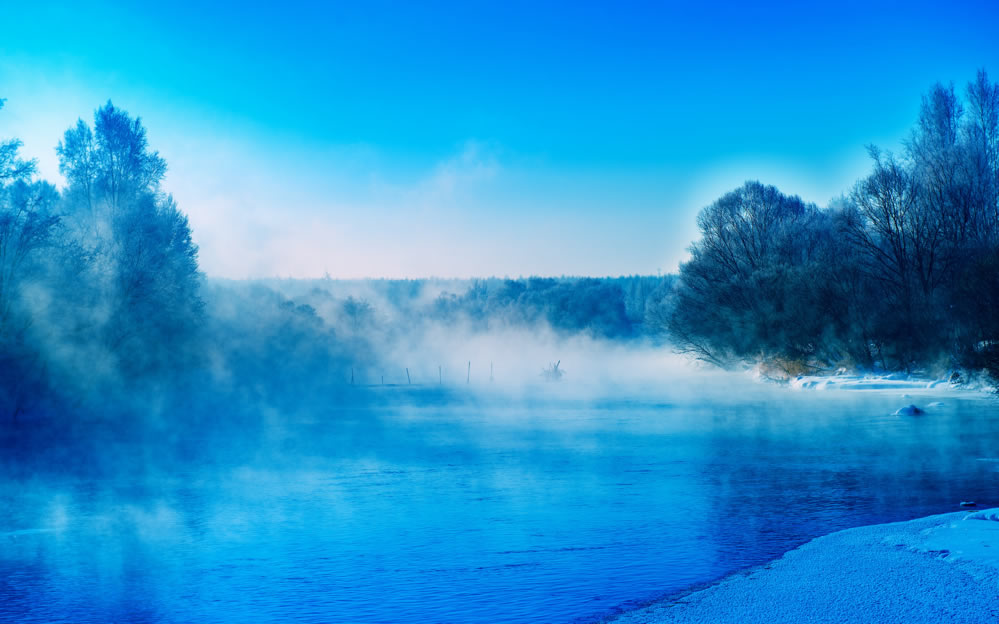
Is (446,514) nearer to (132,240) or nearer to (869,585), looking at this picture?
(869,585)

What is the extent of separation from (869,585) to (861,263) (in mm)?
37909

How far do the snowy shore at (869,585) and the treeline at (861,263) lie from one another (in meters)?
26.4

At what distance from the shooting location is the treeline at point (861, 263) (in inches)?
1550

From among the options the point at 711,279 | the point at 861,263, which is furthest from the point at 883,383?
the point at 711,279

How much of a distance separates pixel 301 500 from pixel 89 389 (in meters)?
22.3

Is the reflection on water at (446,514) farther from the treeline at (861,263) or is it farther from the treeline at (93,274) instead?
the treeline at (861,263)

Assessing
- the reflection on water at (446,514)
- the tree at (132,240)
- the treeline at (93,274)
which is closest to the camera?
the reflection on water at (446,514)

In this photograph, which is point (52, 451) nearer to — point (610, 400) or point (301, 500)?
point (301, 500)

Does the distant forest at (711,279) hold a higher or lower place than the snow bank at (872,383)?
higher

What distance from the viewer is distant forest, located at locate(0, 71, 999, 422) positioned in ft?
97.7

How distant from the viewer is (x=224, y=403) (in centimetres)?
4578

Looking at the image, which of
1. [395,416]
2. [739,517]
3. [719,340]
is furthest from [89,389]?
[719,340]

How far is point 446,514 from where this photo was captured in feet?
44.0

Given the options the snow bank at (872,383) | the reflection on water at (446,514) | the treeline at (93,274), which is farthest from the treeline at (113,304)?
the snow bank at (872,383)
